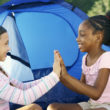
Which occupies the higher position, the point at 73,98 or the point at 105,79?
the point at 105,79

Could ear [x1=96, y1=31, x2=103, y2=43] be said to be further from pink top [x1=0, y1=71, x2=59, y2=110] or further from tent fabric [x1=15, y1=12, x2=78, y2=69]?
tent fabric [x1=15, y1=12, x2=78, y2=69]

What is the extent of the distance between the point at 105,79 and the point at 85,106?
0.29 meters

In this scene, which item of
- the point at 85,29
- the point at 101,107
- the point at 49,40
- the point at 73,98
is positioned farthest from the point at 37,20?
the point at 101,107

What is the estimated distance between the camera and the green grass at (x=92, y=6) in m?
A: 7.49

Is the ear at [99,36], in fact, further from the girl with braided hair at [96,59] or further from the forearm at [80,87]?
the forearm at [80,87]

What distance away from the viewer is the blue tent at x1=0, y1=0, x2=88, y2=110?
272 centimetres

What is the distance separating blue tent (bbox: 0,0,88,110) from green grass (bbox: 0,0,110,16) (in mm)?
4424

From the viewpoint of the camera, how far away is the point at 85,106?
1926 mm

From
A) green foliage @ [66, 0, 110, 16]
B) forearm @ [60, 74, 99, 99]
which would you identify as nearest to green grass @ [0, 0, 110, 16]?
green foliage @ [66, 0, 110, 16]

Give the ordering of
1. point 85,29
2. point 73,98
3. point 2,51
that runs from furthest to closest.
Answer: point 73,98, point 85,29, point 2,51

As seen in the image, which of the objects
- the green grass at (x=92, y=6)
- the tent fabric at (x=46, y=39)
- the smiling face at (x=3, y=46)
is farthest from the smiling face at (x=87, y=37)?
the green grass at (x=92, y=6)

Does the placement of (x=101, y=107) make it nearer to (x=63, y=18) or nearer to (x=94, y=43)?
(x=94, y=43)

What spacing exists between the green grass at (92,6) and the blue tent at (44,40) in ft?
14.5

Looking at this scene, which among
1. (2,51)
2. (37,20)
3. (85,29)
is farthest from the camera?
(37,20)
